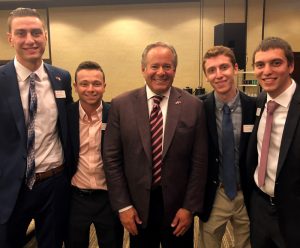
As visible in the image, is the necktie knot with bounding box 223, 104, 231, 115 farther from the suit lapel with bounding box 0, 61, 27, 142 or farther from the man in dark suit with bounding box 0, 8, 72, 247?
the suit lapel with bounding box 0, 61, 27, 142

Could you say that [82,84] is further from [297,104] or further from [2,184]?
[297,104]

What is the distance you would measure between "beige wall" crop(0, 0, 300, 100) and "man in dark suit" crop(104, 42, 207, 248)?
6.56m

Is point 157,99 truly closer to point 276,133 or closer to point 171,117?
point 171,117

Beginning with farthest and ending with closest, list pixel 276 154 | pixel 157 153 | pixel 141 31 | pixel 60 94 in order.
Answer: pixel 141 31, pixel 60 94, pixel 157 153, pixel 276 154

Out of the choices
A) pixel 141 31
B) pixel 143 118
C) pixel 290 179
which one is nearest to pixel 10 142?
pixel 143 118

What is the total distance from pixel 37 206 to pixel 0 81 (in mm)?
864

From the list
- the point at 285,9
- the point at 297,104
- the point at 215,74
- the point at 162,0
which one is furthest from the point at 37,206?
the point at 285,9

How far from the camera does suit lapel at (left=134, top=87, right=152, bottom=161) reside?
187 cm

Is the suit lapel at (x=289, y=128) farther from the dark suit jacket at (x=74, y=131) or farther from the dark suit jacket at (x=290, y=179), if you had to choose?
the dark suit jacket at (x=74, y=131)

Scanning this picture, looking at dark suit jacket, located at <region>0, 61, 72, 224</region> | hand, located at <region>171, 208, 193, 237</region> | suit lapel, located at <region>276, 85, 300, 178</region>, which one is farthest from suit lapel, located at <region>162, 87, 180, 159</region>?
dark suit jacket, located at <region>0, 61, 72, 224</region>

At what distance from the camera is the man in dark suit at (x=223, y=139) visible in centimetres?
198

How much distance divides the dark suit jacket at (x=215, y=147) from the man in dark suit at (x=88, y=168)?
0.70 m

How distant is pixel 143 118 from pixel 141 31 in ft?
22.9

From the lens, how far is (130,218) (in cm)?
192
